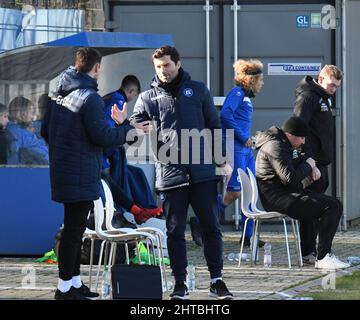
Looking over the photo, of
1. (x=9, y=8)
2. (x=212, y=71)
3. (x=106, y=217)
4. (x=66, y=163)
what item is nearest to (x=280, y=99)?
(x=212, y=71)

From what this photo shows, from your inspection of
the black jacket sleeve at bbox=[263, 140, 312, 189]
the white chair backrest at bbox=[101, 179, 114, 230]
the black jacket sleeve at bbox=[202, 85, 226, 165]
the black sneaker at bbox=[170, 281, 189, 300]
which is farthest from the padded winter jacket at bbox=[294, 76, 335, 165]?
the black sneaker at bbox=[170, 281, 189, 300]

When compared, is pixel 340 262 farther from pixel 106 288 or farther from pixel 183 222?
pixel 106 288

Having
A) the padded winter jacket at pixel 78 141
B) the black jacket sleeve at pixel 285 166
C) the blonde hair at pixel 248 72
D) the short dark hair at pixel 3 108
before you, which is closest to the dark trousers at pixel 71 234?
the padded winter jacket at pixel 78 141

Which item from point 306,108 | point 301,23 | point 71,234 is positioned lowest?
point 71,234

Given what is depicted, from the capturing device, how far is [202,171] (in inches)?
387

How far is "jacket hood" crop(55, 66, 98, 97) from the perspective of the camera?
9.86 metres

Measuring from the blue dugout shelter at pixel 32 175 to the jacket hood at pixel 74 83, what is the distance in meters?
2.91

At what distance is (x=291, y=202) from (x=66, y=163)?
315 centimetres

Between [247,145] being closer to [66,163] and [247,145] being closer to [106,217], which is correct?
[106,217]

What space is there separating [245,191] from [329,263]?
1.25m

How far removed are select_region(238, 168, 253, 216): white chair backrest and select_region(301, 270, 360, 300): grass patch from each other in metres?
1.65

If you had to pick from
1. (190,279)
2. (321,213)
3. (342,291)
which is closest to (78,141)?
(190,279)

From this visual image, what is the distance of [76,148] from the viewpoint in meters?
9.67

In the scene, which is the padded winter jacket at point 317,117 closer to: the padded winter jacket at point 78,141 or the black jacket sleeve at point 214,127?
the black jacket sleeve at point 214,127
